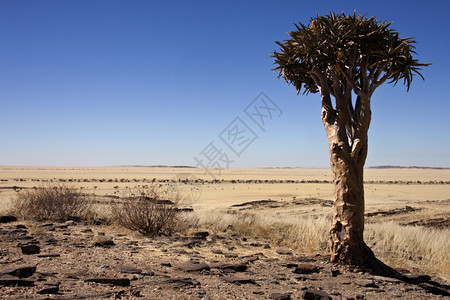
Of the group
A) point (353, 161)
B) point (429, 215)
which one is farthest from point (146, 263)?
A: point (429, 215)

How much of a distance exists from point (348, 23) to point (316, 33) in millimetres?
606

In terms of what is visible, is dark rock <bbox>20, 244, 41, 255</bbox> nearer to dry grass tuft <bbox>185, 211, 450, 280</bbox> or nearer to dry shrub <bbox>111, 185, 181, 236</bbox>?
dry shrub <bbox>111, 185, 181, 236</bbox>

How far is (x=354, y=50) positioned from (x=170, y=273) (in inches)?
206

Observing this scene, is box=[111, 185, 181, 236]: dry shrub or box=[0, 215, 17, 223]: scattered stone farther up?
box=[111, 185, 181, 236]: dry shrub

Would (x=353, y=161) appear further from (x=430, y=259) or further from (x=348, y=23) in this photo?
(x=430, y=259)

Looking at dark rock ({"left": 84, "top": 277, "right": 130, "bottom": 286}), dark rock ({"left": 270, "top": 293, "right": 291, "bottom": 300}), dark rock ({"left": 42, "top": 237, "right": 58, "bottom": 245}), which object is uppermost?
dark rock ({"left": 84, "top": 277, "right": 130, "bottom": 286})

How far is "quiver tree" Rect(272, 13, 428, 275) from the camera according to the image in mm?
7168

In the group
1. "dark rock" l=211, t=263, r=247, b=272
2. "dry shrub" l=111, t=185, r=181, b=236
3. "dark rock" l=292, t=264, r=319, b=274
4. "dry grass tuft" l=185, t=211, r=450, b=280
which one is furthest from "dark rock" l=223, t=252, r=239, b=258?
"dry shrub" l=111, t=185, r=181, b=236

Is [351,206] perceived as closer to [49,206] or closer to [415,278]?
[415,278]

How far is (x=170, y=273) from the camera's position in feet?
20.5

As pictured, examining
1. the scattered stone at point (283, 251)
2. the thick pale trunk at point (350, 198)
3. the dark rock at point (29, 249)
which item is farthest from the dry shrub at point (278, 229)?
the dark rock at point (29, 249)

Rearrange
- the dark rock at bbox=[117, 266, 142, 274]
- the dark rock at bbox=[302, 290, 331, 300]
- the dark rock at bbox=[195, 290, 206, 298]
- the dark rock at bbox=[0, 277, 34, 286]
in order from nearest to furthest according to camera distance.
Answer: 1. the dark rock at bbox=[0, 277, 34, 286]
2. the dark rock at bbox=[195, 290, 206, 298]
3. the dark rock at bbox=[302, 290, 331, 300]
4. the dark rock at bbox=[117, 266, 142, 274]

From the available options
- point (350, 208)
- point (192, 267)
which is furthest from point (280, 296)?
point (350, 208)

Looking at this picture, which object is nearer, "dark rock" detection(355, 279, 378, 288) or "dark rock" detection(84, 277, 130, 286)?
"dark rock" detection(84, 277, 130, 286)
